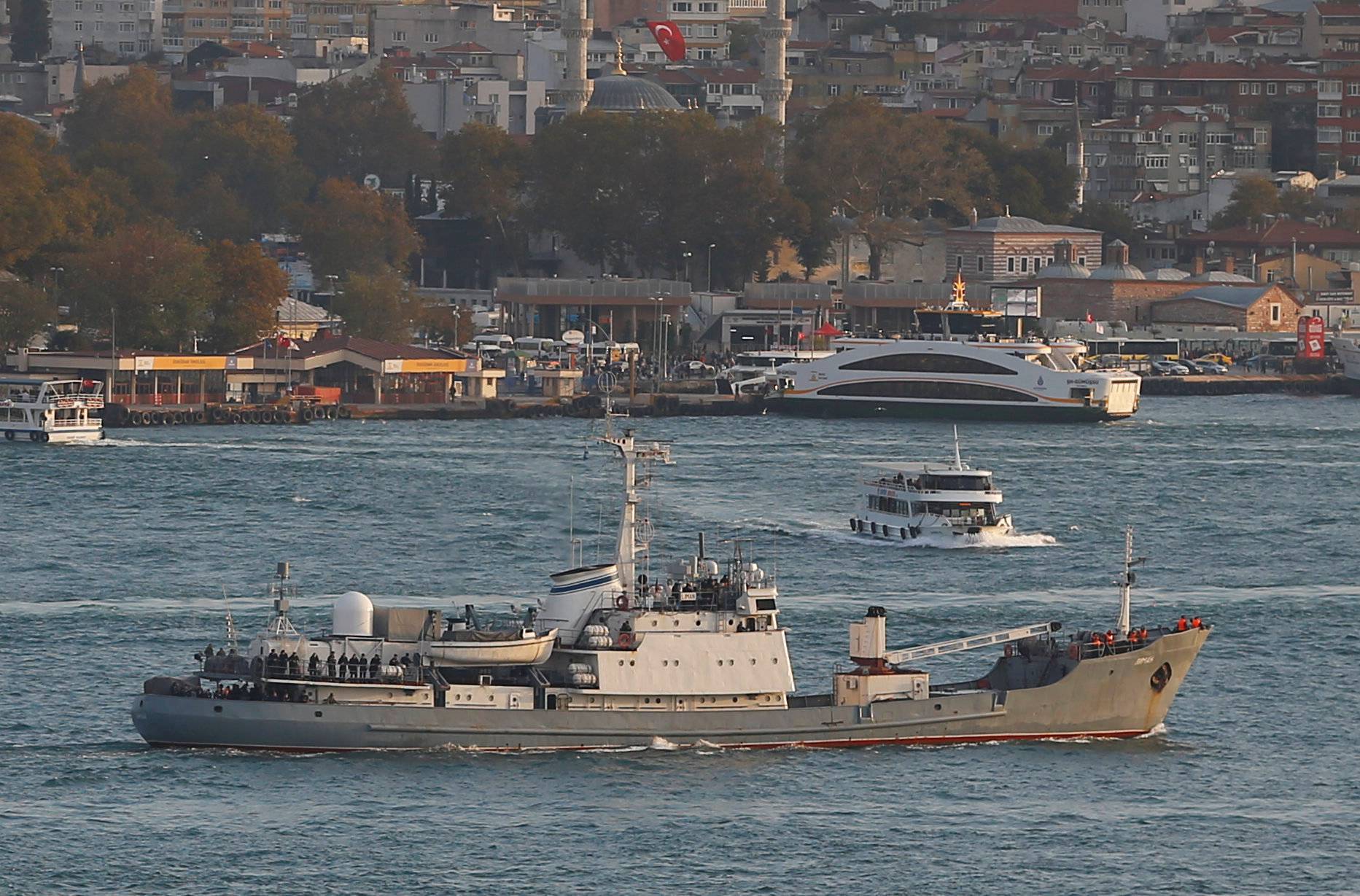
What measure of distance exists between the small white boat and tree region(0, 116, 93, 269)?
206 ft

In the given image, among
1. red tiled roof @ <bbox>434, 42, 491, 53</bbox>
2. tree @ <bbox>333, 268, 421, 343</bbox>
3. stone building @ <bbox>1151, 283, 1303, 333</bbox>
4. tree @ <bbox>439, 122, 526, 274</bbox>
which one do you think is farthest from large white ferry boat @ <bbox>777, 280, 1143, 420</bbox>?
red tiled roof @ <bbox>434, 42, 491, 53</bbox>

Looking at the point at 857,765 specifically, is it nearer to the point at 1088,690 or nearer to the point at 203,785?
the point at 1088,690

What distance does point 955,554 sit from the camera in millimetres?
57188

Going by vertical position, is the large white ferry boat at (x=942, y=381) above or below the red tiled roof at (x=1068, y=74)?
below

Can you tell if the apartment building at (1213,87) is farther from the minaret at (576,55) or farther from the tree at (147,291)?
the tree at (147,291)

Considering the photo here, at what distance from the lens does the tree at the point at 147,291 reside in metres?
92.1

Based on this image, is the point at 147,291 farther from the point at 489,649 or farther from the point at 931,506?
the point at 489,649

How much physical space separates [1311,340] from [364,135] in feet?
153

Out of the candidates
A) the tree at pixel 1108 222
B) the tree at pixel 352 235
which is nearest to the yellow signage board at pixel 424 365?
the tree at pixel 352 235

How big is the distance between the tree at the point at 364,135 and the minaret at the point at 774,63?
14.9m

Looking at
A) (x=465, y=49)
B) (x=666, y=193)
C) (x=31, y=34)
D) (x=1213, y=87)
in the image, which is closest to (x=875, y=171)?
(x=666, y=193)

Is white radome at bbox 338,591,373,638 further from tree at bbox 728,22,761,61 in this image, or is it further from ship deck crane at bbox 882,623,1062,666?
tree at bbox 728,22,761,61

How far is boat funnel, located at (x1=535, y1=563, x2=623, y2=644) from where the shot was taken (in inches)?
1490

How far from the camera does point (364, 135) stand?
138 meters
